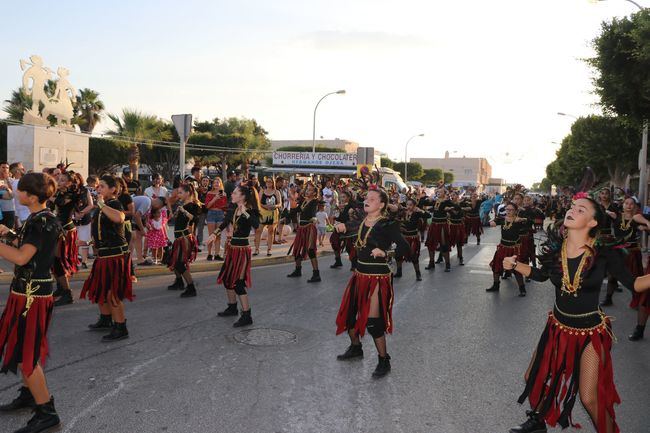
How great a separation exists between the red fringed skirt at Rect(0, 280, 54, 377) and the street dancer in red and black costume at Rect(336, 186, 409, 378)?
9.04 feet

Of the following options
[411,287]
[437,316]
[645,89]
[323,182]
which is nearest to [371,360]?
[437,316]

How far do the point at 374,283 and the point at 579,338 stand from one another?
2.02 m

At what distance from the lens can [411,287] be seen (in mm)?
9914

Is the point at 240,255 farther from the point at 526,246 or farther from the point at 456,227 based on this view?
the point at 456,227

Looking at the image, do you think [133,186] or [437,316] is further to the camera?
[133,186]

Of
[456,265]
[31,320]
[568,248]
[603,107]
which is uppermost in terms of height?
[603,107]

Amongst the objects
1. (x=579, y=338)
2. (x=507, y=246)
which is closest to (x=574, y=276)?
(x=579, y=338)

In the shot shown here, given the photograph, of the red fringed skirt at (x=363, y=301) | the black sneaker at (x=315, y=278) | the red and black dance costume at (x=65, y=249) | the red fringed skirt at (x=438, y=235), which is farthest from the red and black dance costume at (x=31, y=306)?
the red fringed skirt at (x=438, y=235)

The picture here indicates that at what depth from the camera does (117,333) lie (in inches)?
232

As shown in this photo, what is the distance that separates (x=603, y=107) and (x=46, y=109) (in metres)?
18.4

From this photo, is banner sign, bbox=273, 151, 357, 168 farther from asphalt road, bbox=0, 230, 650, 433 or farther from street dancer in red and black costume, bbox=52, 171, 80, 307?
street dancer in red and black costume, bbox=52, 171, 80, 307

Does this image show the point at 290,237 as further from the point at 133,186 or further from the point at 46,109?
the point at 46,109

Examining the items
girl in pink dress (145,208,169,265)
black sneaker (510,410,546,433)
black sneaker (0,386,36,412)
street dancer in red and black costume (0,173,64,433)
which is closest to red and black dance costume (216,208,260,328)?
black sneaker (0,386,36,412)

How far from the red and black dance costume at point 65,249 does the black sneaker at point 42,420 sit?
378cm
